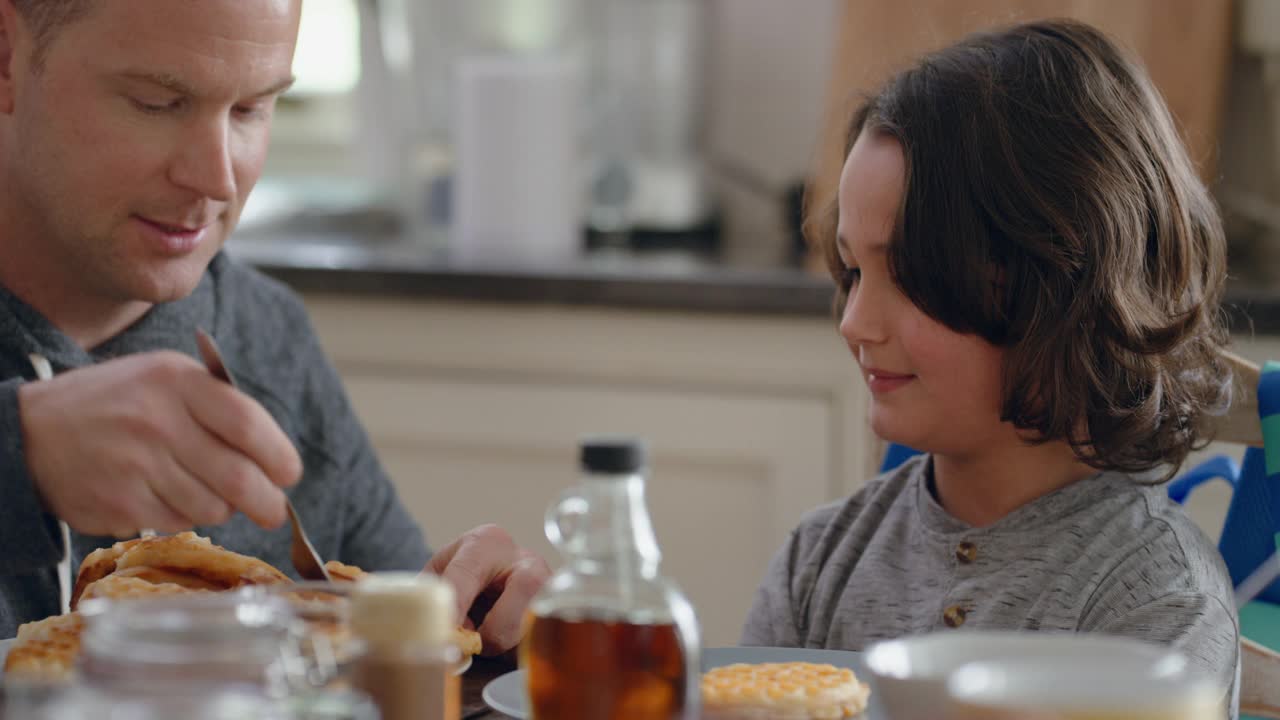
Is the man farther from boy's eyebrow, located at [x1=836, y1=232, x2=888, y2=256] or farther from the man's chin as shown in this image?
boy's eyebrow, located at [x1=836, y1=232, x2=888, y2=256]

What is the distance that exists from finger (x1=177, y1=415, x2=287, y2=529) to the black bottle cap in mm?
158

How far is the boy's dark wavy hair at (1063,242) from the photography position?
3.65 feet

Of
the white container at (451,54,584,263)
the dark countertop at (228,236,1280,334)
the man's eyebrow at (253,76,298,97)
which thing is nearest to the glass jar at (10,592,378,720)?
the man's eyebrow at (253,76,298,97)

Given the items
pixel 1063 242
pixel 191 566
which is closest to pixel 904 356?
pixel 1063 242

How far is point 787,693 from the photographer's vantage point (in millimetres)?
729

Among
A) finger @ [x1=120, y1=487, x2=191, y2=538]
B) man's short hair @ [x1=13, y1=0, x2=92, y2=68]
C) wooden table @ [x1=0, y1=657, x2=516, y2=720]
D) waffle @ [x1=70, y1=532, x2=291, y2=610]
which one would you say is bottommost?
wooden table @ [x1=0, y1=657, x2=516, y2=720]

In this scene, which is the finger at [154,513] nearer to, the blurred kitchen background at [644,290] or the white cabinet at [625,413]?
the blurred kitchen background at [644,290]

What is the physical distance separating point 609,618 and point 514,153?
1910 mm

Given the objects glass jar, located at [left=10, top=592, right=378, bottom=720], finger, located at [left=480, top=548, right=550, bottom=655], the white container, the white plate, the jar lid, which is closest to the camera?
glass jar, located at [left=10, top=592, right=378, bottom=720]

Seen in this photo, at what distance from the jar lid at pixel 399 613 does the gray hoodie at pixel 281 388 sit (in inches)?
29.0

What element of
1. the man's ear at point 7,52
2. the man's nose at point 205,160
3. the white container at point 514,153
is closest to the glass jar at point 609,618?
the man's nose at point 205,160

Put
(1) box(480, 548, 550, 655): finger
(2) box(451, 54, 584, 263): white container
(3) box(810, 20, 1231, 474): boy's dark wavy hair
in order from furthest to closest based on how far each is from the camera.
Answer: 1. (2) box(451, 54, 584, 263): white container
2. (3) box(810, 20, 1231, 474): boy's dark wavy hair
3. (1) box(480, 548, 550, 655): finger

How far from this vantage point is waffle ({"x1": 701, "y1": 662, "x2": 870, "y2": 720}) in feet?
2.35

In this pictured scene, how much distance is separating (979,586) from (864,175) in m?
0.34
